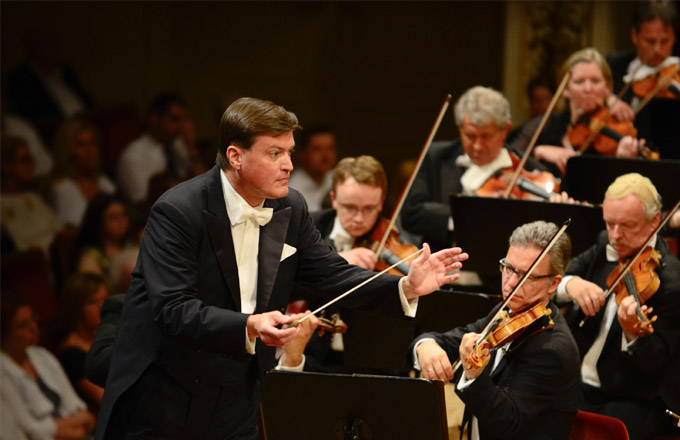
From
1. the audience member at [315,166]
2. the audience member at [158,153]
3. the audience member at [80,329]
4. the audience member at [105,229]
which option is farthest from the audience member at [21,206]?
the audience member at [315,166]

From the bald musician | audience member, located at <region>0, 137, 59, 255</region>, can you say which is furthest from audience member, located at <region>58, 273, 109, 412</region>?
the bald musician

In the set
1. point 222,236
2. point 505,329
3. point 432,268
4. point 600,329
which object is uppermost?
point 222,236

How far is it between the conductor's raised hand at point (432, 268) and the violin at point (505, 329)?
0.23 meters

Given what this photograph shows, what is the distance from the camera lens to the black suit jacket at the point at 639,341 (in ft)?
9.79

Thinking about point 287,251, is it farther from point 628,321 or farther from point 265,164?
point 628,321

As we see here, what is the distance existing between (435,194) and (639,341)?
46.1 inches

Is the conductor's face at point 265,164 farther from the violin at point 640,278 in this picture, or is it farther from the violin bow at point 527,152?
the violin bow at point 527,152

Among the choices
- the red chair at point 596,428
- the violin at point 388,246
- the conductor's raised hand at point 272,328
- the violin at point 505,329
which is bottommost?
the red chair at point 596,428

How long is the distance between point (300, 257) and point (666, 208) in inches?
63.8

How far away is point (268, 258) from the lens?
243cm

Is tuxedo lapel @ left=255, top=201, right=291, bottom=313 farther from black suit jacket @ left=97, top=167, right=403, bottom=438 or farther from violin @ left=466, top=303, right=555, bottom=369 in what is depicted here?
violin @ left=466, top=303, right=555, bottom=369

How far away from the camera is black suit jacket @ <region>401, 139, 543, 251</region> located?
3697 millimetres

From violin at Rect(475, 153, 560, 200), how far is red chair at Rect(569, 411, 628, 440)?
109 cm

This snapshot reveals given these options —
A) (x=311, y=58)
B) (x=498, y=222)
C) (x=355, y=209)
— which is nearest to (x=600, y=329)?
(x=498, y=222)
